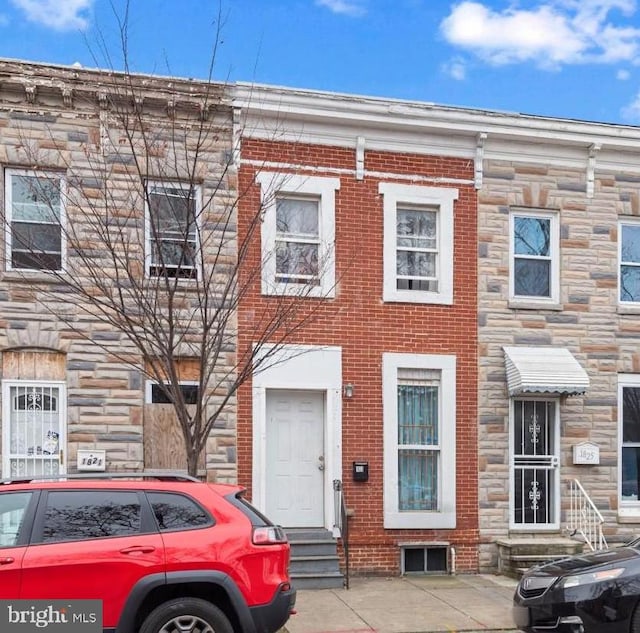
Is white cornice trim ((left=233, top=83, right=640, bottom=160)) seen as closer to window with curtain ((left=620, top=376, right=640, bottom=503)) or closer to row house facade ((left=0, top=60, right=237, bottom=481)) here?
row house facade ((left=0, top=60, right=237, bottom=481))

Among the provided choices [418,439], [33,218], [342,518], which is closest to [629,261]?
[418,439]

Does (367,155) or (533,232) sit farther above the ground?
(367,155)

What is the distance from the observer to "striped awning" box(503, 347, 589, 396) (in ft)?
37.5

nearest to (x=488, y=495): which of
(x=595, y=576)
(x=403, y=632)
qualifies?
(x=403, y=632)

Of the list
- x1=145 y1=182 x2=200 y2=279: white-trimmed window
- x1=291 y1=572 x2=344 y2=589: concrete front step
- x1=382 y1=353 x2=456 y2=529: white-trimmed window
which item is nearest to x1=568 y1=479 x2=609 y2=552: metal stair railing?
x1=382 y1=353 x2=456 y2=529: white-trimmed window

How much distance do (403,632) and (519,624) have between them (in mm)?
1279

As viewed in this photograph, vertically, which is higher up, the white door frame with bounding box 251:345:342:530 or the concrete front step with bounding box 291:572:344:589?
the white door frame with bounding box 251:345:342:530

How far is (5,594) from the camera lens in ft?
19.5

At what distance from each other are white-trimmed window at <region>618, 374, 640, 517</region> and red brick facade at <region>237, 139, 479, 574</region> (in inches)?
95.1

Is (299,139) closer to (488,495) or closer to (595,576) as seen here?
(488,495)

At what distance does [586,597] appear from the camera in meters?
6.99

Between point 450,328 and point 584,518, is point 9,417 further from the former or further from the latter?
point 584,518

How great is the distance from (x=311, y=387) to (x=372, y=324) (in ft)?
4.24

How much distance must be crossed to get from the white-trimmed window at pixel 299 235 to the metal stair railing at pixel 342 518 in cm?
275
